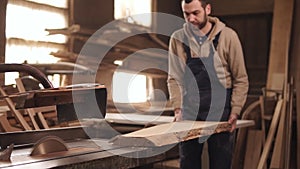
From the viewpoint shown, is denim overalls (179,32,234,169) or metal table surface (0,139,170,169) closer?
metal table surface (0,139,170,169)

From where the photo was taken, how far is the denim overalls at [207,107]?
2590mm

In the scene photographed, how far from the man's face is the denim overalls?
0.36 ft

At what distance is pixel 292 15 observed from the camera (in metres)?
4.95

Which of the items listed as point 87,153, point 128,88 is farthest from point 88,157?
point 128,88

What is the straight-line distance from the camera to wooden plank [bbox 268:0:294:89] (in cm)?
479

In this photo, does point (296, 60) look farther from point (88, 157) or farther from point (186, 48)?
point (88, 157)

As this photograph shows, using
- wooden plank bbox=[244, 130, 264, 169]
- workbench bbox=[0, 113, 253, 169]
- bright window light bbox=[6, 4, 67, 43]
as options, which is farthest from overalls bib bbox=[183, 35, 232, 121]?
bright window light bbox=[6, 4, 67, 43]

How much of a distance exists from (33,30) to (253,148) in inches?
82.5

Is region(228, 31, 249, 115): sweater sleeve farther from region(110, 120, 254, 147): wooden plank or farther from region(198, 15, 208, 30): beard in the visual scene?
region(110, 120, 254, 147): wooden plank

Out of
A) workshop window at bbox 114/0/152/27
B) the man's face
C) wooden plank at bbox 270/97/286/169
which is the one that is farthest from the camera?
workshop window at bbox 114/0/152/27

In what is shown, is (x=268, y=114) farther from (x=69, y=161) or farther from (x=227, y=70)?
(x=69, y=161)

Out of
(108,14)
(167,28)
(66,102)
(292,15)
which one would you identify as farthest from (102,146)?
(167,28)

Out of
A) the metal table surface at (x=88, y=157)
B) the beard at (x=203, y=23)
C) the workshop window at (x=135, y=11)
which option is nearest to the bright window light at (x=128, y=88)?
the workshop window at (x=135, y=11)

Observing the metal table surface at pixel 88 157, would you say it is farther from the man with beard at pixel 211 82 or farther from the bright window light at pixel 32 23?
the bright window light at pixel 32 23
